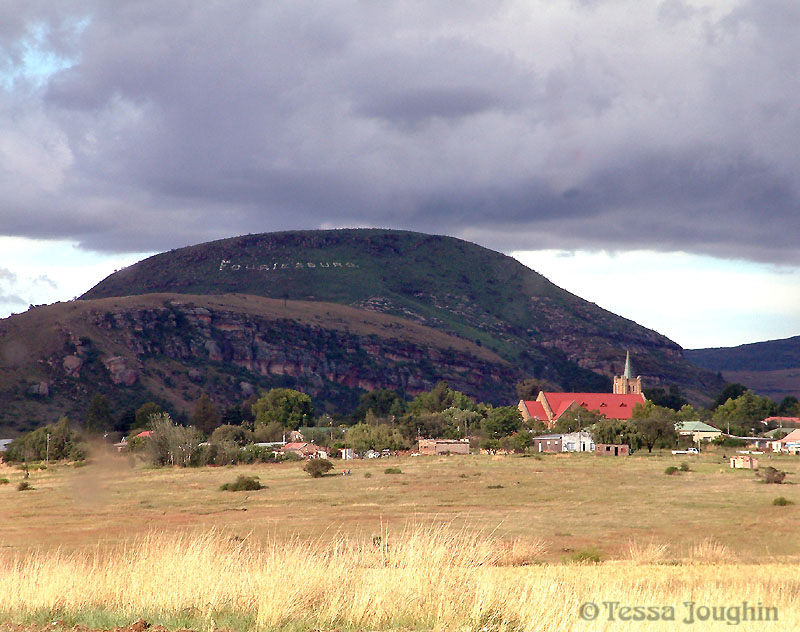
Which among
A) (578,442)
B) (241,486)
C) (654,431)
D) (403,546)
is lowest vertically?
(578,442)

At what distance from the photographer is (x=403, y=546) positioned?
13.0m

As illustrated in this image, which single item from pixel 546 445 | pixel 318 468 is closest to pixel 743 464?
pixel 318 468

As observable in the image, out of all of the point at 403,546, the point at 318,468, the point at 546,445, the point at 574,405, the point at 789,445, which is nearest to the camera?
the point at 403,546

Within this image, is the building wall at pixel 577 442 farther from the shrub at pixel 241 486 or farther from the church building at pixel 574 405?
the shrub at pixel 241 486

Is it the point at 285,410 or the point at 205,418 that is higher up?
the point at 285,410

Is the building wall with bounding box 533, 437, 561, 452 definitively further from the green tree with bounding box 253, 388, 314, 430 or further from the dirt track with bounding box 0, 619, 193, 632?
the dirt track with bounding box 0, 619, 193, 632

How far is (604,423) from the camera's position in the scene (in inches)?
3750

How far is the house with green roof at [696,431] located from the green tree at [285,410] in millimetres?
46578

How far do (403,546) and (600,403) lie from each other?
129 m

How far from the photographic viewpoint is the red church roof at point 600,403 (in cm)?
13350

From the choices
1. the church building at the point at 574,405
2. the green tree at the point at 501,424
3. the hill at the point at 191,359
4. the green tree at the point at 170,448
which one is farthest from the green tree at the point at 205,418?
the green tree at the point at 170,448

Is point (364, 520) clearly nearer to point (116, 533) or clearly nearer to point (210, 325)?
point (116, 533)

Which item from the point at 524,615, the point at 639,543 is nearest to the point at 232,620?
the point at 524,615

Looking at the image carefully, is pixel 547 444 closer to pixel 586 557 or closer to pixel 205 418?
pixel 205 418
